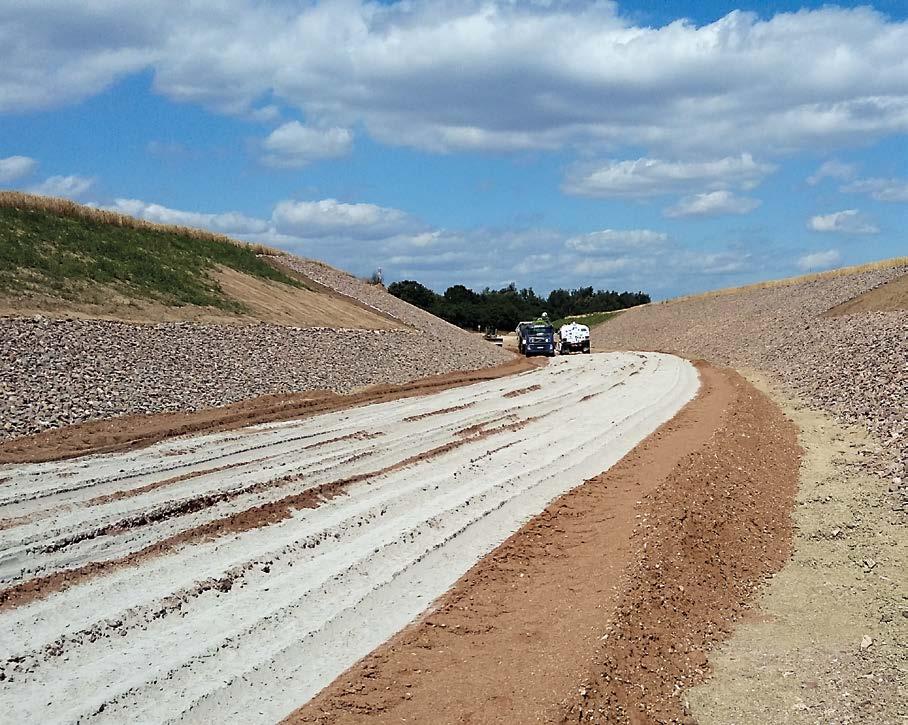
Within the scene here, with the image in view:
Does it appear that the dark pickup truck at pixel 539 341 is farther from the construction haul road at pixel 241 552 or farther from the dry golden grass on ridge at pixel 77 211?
the construction haul road at pixel 241 552

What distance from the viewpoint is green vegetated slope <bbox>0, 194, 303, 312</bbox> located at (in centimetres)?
3073

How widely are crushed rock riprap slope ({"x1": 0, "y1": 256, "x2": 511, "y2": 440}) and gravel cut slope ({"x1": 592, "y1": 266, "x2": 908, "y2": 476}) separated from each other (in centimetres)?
1449

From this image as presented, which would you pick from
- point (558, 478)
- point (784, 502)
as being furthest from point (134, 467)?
point (784, 502)

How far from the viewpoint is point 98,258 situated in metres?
35.8

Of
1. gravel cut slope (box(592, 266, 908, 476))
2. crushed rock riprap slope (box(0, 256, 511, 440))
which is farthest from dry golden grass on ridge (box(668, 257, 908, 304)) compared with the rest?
crushed rock riprap slope (box(0, 256, 511, 440))

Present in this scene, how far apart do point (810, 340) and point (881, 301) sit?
879cm

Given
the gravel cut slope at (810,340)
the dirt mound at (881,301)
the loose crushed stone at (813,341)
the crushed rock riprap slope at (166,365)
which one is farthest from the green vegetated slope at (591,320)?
the crushed rock riprap slope at (166,365)

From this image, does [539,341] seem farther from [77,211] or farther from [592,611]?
[592,611]

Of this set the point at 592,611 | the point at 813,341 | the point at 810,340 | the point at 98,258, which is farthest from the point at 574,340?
the point at 592,611

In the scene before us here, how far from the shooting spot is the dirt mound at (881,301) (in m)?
44.2

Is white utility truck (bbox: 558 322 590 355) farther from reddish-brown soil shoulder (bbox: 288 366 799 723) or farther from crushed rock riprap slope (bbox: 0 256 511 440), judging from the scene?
reddish-brown soil shoulder (bbox: 288 366 799 723)

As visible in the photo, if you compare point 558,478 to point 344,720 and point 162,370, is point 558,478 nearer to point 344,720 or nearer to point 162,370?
point 344,720

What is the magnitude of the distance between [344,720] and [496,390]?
78.0 ft

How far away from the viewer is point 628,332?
75.3 metres
